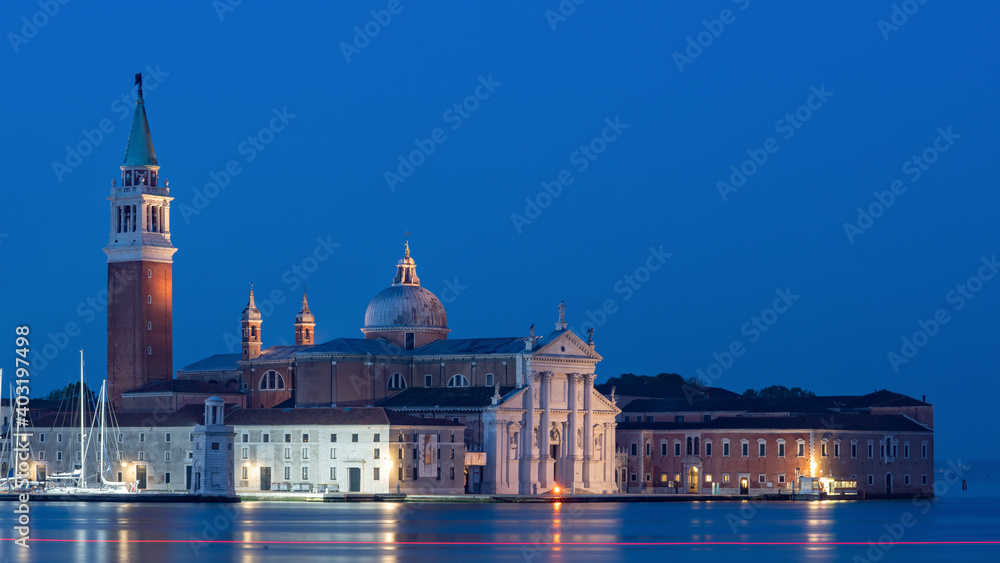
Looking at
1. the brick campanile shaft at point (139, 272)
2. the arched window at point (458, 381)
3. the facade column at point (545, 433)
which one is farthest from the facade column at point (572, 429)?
the brick campanile shaft at point (139, 272)

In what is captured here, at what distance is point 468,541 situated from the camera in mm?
48531

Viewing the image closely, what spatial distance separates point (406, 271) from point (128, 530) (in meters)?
46.4

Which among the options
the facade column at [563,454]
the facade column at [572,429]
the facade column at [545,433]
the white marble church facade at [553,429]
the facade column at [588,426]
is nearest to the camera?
the white marble church facade at [553,429]

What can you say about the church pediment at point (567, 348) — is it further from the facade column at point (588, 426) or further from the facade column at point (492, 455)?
the facade column at point (492, 455)

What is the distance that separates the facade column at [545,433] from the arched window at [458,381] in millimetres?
4907

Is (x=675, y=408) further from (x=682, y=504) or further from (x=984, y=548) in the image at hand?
(x=984, y=548)

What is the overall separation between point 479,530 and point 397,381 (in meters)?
39.7

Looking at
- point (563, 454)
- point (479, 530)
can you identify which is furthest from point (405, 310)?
point (479, 530)

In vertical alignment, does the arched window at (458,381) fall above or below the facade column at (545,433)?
above

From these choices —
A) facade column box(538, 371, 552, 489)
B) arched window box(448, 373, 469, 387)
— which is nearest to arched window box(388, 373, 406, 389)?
arched window box(448, 373, 469, 387)

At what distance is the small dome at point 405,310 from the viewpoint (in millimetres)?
96312

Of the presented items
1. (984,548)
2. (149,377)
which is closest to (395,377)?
(149,377)

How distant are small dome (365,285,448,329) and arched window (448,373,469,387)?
436 cm

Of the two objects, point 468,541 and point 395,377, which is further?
point 395,377
